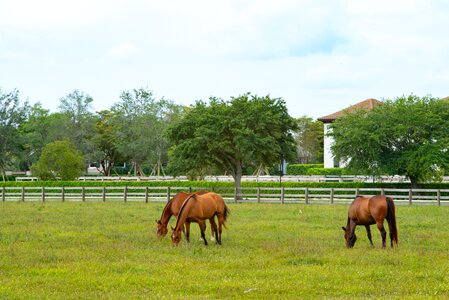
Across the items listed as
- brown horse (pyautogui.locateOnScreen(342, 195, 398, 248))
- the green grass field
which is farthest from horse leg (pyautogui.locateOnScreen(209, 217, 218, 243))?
brown horse (pyautogui.locateOnScreen(342, 195, 398, 248))

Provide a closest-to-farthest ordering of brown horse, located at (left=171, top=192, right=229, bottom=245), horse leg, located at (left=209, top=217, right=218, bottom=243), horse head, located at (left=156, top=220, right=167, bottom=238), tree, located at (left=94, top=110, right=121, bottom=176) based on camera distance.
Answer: brown horse, located at (left=171, top=192, right=229, bottom=245) → horse leg, located at (left=209, top=217, right=218, bottom=243) → horse head, located at (left=156, top=220, right=167, bottom=238) → tree, located at (left=94, top=110, right=121, bottom=176)

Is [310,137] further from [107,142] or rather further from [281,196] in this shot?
[281,196]

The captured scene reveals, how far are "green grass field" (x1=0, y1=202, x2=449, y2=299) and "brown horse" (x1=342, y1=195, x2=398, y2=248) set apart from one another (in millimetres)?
415

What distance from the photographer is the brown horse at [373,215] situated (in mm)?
16281

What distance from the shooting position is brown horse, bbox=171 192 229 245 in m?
16.7

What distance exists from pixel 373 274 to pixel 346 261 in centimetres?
163

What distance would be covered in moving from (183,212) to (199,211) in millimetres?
473

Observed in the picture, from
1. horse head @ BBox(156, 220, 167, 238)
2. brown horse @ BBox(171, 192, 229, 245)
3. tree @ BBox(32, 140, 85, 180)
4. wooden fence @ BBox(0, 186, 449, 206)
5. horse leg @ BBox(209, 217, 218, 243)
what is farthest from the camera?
tree @ BBox(32, 140, 85, 180)

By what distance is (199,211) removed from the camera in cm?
1717

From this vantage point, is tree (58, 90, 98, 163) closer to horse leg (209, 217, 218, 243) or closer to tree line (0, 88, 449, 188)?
tree line (0, 88, 449, 188)

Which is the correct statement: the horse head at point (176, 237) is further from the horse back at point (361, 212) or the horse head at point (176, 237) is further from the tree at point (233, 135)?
the tree at point (233, 135)

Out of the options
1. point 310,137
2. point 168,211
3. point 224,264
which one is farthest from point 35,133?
point 224,264

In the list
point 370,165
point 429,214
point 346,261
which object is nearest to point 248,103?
point 370,165

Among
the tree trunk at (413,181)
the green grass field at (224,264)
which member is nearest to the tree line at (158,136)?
the tree trunk at (413,181)
